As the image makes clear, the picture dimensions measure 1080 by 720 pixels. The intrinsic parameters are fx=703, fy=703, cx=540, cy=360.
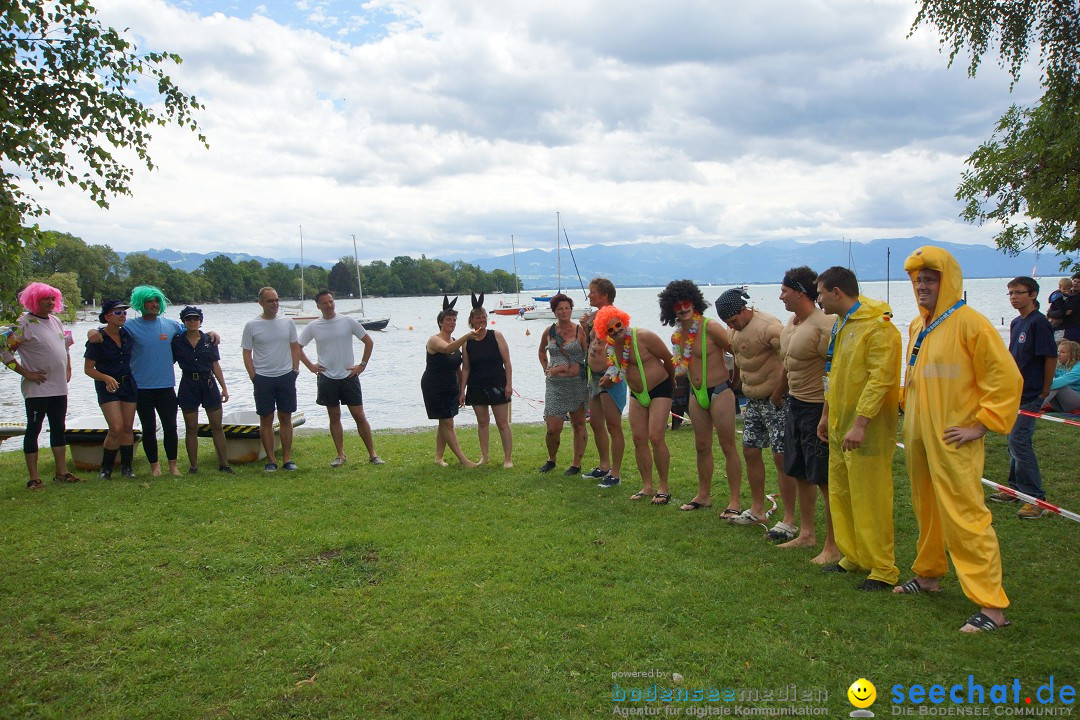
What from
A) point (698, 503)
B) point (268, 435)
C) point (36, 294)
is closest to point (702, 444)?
point (698, 503)

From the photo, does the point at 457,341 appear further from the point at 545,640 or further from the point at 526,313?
the point at 526,313

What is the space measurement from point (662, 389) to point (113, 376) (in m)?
6.38

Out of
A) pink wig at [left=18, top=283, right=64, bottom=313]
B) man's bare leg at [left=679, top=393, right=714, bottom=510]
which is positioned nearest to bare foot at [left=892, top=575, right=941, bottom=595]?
man's bare leg at [left=679, top=393, right=714, bottom=510]

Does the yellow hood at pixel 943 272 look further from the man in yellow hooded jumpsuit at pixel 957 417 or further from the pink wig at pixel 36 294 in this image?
the pink wig at pixel 36 294

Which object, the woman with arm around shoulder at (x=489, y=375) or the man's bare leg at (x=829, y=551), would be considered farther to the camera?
the woman with arm around shoulder at (x=489, y=375)

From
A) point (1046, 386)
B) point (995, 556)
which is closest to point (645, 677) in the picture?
point (995, 556)

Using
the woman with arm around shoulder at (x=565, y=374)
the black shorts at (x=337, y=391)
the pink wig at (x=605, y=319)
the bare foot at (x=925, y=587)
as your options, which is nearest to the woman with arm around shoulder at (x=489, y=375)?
the woman with arm around shoulder at (x=565, y=374)

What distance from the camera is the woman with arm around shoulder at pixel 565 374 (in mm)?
8289

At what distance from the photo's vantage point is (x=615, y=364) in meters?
7.44

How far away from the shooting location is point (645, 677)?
373 centimetres

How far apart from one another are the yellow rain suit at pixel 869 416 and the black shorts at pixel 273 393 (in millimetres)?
6577

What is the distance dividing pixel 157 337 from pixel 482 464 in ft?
13.9

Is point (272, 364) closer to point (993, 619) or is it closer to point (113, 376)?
point (113, 376)

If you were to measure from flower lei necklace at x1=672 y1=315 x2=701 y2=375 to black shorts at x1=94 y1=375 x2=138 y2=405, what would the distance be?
637 cm
